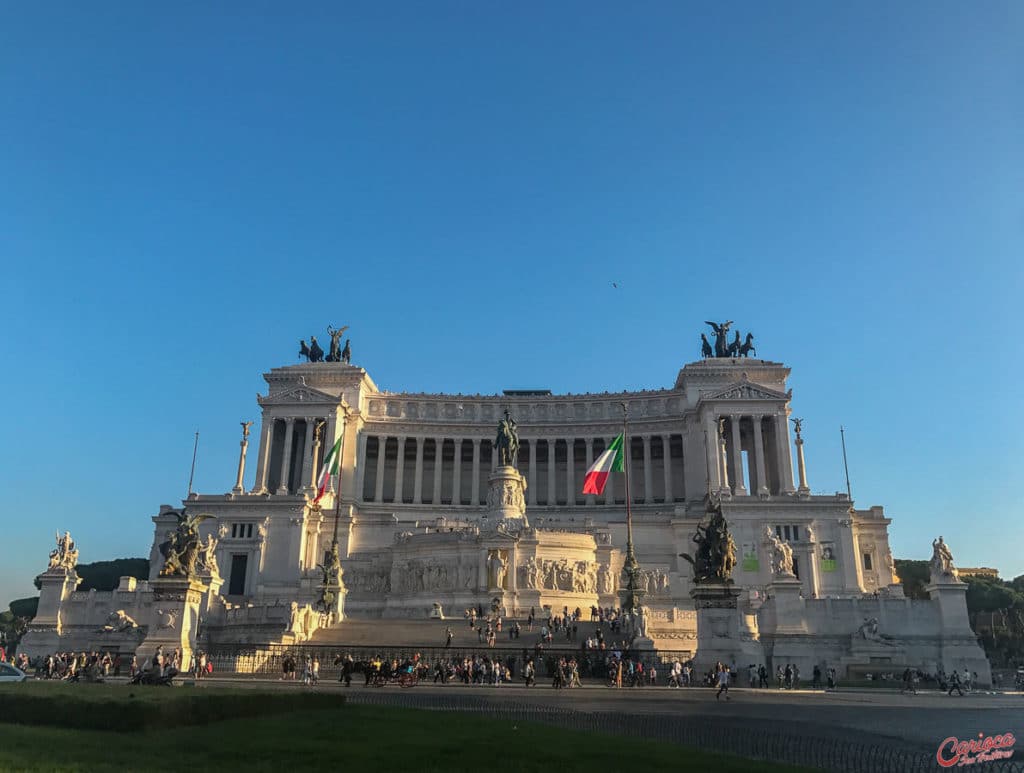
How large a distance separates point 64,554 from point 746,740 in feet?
176

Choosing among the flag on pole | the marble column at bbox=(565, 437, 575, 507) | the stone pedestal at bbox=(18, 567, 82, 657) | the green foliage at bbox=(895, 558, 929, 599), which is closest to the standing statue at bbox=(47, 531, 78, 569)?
the stone pedestal at bbox=(18, 567, 82, 657)

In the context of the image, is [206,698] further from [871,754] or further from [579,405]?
[579,405]

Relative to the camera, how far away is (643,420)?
94.7 m

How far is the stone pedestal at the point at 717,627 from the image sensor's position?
3230 centimetres

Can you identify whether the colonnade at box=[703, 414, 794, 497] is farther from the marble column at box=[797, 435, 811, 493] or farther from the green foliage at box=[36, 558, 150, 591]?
the green foliage at box=[36, 558, 150, 591]

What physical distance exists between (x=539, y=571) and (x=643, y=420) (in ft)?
128

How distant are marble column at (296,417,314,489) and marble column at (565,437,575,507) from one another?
29.0 m

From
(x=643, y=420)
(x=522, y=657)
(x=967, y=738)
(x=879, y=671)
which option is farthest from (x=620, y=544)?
(x=967, y=738)

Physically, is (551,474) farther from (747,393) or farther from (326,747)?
(326,747)

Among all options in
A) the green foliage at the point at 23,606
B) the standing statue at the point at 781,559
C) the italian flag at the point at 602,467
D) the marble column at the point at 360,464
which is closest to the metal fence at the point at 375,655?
the standing statue at the point at 781,559

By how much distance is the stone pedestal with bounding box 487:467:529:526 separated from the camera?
219 feet

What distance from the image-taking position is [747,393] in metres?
86.9

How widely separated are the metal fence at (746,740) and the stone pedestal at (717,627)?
12.6 meters

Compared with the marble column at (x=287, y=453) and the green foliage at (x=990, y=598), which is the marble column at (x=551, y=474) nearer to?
the marble column at (x=287, y=453)
